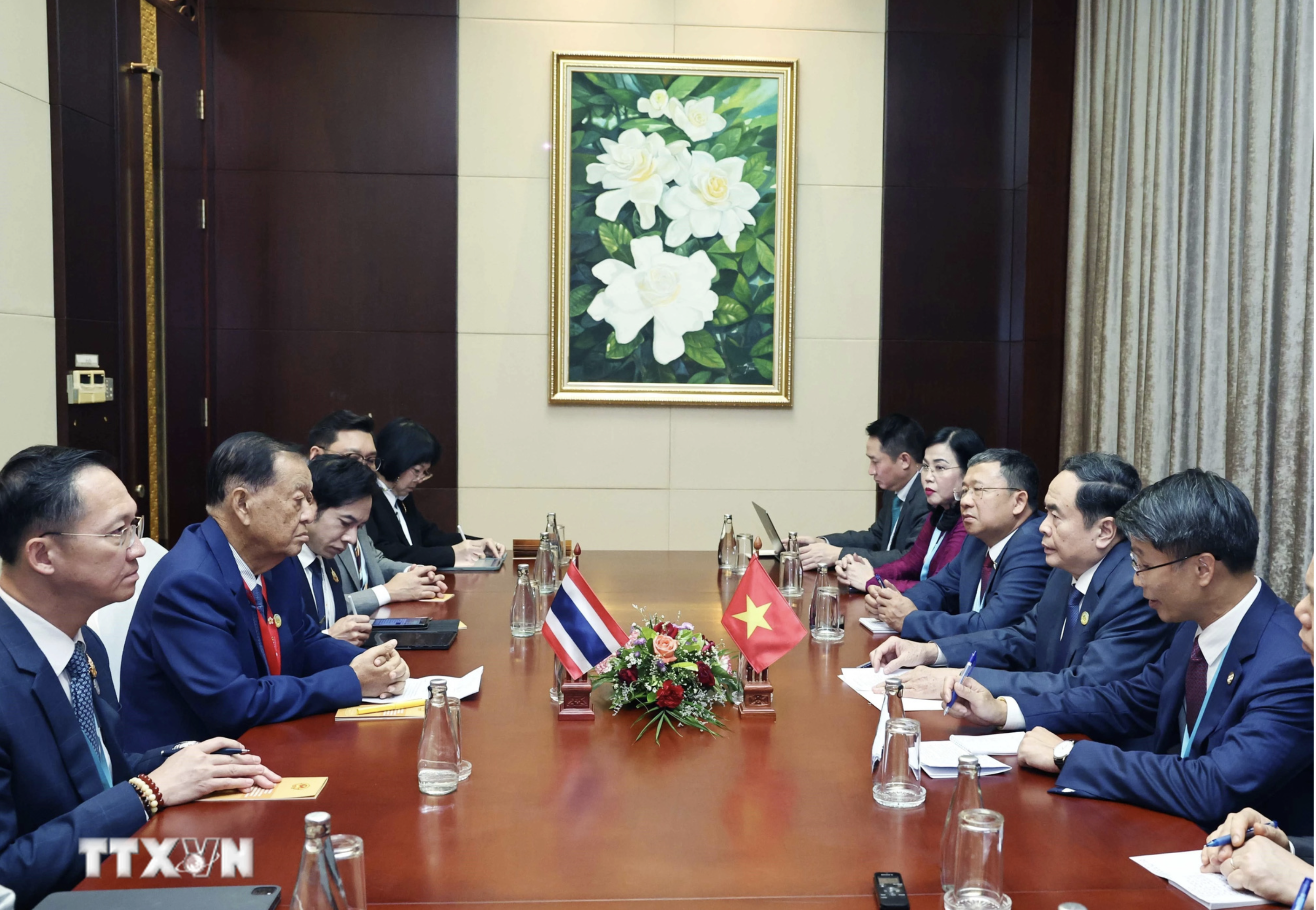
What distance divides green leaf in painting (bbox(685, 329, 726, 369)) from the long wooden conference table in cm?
364

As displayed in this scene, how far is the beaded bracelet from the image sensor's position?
2.09 m

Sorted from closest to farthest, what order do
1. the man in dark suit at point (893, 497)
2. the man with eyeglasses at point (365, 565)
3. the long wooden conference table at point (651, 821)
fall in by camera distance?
the long wooden conference table at point (651, 821) < the man with eyeglasses at point (365, 565) < the man in dark suit at point (893, 497)

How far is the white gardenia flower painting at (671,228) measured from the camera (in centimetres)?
622

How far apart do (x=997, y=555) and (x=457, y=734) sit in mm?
2257

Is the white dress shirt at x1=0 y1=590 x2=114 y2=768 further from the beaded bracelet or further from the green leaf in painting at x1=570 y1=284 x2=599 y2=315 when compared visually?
the green leaf in painting at x1=570 y1=284 x2=599 y2=315

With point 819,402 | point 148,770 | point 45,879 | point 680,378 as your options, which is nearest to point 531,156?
point 680,378

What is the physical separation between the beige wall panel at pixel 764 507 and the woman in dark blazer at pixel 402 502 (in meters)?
1.57

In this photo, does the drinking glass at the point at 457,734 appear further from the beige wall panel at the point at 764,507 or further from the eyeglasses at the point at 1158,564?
the beige wall panel at the point at 764,507

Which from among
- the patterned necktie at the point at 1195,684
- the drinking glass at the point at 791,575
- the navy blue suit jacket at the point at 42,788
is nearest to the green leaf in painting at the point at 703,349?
the drinking glass at the point at 791,575

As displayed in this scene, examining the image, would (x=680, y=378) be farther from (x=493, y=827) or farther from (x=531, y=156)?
(x=493, y=827)

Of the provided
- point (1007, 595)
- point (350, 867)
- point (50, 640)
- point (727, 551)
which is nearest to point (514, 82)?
point (727, 551)

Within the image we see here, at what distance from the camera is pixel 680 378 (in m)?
6.39

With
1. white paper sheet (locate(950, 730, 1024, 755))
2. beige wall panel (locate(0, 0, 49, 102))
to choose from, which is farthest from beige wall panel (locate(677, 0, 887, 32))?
white paper sheet (locate(950, 730, 1024, 755))

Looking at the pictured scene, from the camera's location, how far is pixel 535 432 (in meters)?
6.39
